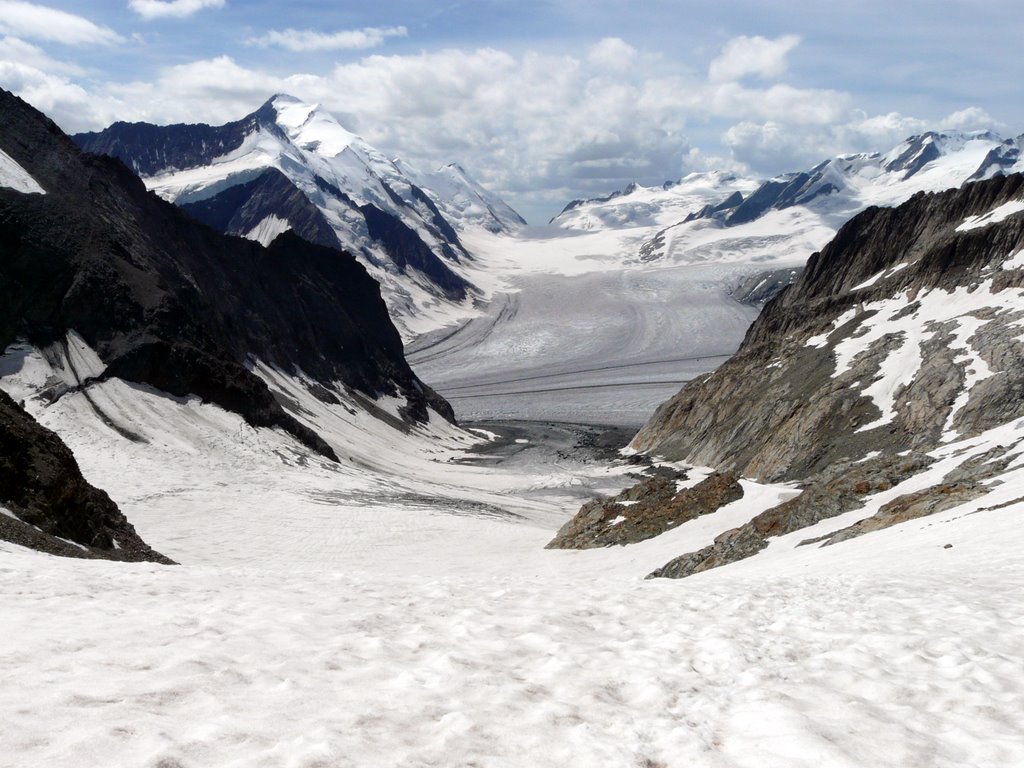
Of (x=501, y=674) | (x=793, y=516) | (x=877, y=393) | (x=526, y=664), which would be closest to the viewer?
(x=501, y=674)

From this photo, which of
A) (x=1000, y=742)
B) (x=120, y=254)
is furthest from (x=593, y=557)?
(x=120, y=254)

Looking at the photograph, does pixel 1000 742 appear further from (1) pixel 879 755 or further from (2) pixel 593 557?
(2) pixel 593 557

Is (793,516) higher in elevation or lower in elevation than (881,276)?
lower

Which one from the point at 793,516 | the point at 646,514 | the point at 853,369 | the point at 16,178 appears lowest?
the point at 646,514

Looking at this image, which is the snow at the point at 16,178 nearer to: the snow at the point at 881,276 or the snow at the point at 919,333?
the snow at the point at 919,333

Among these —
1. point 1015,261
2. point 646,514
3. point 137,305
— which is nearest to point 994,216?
point 1015,261

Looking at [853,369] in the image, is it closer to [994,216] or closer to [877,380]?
[877,380]

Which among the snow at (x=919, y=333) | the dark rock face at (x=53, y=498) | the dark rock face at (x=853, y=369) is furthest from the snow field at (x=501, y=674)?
the snow at (x=919, y=333)
